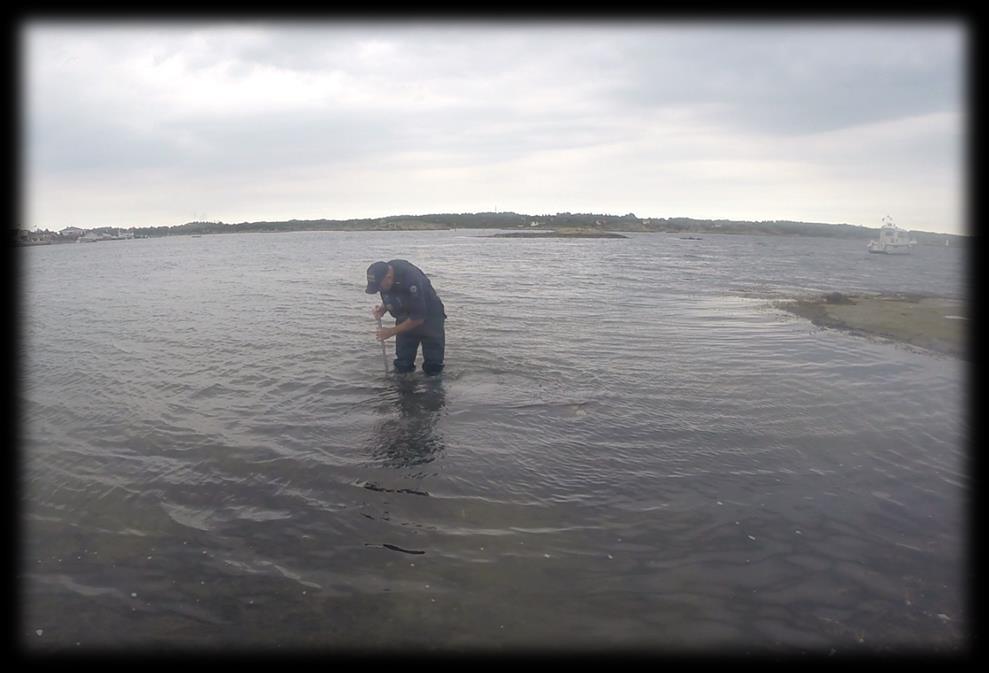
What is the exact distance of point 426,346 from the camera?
10586mm

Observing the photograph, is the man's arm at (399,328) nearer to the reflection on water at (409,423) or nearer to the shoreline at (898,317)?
the reflection on water at (409,423)

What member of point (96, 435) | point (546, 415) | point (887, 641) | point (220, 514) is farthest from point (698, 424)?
point (96, 435)

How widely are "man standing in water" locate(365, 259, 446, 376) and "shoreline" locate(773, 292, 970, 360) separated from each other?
11958 mm

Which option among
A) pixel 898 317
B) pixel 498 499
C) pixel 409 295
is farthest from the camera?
Answer: pixel 898 317

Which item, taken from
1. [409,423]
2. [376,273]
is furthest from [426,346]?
[409,423]

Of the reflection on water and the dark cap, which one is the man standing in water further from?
the reflection on water

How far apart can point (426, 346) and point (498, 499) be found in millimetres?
4827

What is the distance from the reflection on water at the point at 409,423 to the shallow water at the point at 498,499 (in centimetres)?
6

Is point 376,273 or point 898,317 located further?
point 898,317

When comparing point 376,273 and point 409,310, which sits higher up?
point 376,273

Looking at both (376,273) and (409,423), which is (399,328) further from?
(409,423)

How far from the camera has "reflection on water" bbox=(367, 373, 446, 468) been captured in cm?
732

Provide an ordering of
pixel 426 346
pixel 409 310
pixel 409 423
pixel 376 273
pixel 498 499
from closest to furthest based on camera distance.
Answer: pixel 498 499 < pixel 409 423 < pixel 376 273 < pixel 409 310 < pixel 426 346

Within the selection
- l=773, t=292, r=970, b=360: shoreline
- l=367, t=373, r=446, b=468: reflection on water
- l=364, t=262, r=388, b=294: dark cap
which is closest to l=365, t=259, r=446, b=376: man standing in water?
l=364, t=262, r=388, b=294: dark cap
